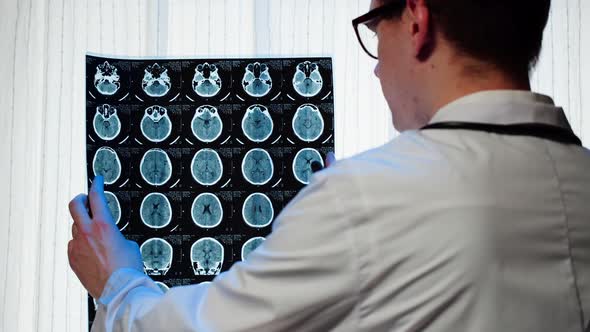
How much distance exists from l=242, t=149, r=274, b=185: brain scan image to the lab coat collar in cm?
52

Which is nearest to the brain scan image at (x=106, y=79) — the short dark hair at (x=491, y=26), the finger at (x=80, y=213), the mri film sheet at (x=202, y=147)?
the mri film sheet at (x=202, y=147)

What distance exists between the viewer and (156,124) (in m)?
1.24

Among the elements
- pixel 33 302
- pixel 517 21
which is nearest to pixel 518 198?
pixel 517 21

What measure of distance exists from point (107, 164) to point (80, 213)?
173 millimetres

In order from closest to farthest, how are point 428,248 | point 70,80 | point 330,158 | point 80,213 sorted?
1. point 428,248
2. point 80,213
3. point 330,158
4. point 70,80

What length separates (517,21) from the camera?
29.3 inches

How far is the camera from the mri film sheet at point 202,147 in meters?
1.22

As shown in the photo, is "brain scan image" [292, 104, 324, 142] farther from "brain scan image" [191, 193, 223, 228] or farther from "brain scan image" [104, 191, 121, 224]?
"brain scan image" [104, 191, 121, 224]

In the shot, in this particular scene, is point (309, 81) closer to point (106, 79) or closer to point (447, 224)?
point (106, 79)

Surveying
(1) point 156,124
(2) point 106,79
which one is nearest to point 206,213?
(1) point 156,124

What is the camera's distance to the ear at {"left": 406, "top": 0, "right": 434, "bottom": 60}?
2.46 ft

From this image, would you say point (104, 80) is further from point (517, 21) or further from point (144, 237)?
point (517, 21)

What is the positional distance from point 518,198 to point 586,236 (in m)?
0.09

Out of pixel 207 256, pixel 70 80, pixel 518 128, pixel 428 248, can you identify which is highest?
pixel 70 80
